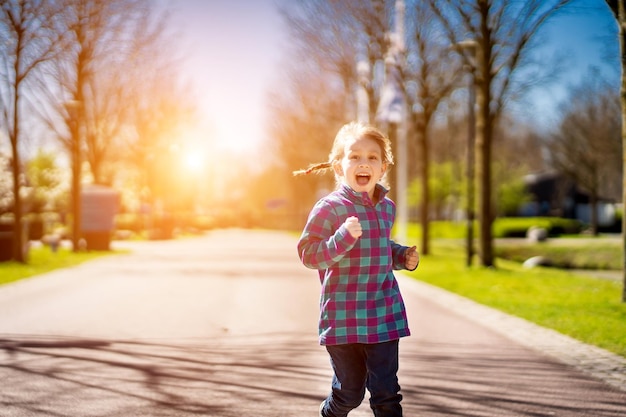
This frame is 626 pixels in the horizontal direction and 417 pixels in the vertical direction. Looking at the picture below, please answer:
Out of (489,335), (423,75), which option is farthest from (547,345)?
(423,75)

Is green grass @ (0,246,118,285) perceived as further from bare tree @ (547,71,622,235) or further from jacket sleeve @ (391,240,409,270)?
bare tree @ (547,71,622,235)

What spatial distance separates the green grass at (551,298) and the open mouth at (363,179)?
184 inches

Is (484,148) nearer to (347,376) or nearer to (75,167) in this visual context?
(75,167)

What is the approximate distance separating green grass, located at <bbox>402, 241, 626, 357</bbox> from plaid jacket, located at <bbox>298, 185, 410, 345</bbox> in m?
4.47

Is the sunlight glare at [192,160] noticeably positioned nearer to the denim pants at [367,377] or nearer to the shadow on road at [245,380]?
the shadow on road at [245,380]

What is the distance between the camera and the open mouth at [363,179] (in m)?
3.80

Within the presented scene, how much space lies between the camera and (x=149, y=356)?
7.02m

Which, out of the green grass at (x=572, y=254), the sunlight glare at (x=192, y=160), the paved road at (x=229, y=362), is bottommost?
the green grass at (x=572, y=254)

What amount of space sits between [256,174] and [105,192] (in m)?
67.0

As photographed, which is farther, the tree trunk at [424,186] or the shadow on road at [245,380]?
the tree trunk at [424,186]

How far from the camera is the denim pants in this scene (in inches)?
144

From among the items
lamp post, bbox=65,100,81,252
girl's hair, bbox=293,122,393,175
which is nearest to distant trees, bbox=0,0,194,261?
lamp post, bbox=65,100,81,252

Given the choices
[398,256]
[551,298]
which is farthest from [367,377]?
[551,298]

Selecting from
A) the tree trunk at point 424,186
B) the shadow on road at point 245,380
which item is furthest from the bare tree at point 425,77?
the shadow on road at point 245,380
